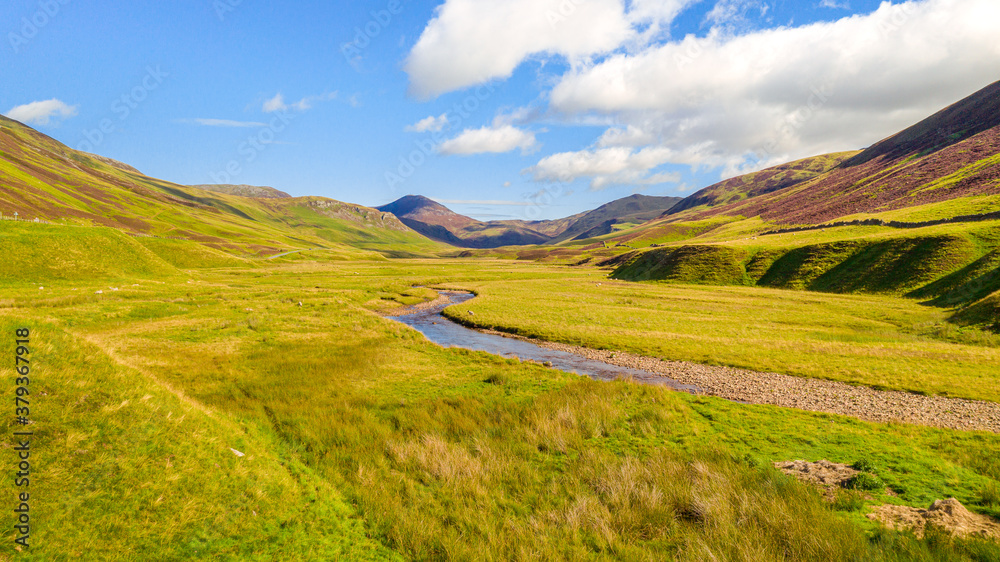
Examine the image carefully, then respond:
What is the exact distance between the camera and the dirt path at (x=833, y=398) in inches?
715

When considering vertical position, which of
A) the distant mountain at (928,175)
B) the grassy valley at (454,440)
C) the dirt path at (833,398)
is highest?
the distant mountain at (928,175)

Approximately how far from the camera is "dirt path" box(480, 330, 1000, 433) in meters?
18.2

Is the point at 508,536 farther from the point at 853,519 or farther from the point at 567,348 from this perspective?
the point at 567,348

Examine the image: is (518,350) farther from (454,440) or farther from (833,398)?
(833,398)

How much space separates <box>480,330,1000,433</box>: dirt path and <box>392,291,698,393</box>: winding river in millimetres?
1625

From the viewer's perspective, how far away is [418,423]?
16.5m

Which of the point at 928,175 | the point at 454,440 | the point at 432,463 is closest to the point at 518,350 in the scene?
the point at 454,440

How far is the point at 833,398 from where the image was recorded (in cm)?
2158

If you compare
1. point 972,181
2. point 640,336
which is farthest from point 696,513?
point 972,181

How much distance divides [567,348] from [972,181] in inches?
5475

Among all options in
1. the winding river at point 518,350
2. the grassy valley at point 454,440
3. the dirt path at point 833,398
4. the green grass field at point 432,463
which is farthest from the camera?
the winding river at point 518,350

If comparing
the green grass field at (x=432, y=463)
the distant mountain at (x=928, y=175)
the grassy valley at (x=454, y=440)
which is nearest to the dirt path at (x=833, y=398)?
the grassy valley at (x=454, y=440)

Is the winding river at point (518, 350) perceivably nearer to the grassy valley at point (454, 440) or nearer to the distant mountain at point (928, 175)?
the grassy valley at point (454, 440)

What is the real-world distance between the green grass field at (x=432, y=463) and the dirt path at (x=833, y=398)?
1904 millimetres
